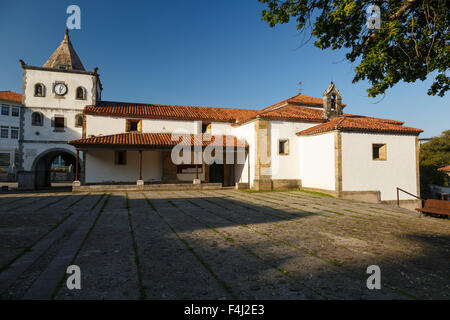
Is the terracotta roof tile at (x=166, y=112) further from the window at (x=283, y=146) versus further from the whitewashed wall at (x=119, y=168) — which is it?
the window at (x=283, y=146)

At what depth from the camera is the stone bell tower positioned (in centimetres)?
1875

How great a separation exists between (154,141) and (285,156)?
935cm

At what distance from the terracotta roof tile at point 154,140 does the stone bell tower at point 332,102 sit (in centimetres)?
717

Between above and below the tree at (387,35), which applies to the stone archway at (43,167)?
below

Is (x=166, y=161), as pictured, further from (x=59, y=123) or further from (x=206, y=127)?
(x=59, y=123)

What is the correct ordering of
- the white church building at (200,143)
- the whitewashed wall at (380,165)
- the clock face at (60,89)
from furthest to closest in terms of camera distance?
the clock face at (60,89) → the white church building at (200,143) → the whitewashed wall at (380,165)

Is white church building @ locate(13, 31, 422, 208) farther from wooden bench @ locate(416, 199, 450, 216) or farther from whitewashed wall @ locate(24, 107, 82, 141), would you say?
wooden bench @ locate(416, 199, 450, 216)

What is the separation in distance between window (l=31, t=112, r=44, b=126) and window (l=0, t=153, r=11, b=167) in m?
19.7

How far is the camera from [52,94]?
19062 mm

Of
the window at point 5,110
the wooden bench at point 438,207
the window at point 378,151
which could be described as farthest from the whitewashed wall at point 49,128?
the wooden bench at point 438,207

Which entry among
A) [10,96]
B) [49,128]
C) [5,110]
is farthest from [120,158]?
[10,96]

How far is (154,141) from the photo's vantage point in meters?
17.2

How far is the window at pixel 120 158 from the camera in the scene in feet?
59.6
